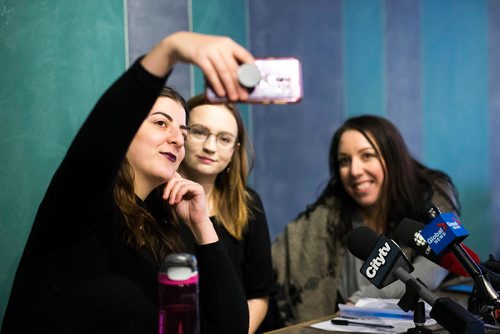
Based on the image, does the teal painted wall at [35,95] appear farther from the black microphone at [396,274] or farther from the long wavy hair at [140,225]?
the black microphone at [396,274]

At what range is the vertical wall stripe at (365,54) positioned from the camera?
3441mm

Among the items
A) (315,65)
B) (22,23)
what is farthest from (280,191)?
(22,23)

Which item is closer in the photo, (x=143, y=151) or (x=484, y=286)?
(x=484, y=286)

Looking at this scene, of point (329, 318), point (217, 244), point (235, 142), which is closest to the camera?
point (217, 244)

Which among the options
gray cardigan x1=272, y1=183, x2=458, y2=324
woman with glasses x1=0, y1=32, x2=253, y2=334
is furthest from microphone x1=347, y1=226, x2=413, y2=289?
gray cardigan x1=272, y1=183, x2=458, y2=324

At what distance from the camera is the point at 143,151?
5.56 ft

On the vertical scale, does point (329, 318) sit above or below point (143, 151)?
below

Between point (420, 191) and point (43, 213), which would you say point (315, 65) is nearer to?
point (420, 191)

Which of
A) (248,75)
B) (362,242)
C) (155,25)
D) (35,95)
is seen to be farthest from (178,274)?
(155,25)

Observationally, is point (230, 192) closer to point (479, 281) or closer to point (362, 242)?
point (362, 242)

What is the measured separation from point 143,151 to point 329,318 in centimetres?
79

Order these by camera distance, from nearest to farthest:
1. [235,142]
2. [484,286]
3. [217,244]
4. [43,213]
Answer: [43,213] → [484,286] → [217,244] → [235,142]

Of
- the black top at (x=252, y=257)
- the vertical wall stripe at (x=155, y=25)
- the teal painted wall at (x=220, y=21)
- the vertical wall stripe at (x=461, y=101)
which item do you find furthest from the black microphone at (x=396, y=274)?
the vertical wall stripe at (x=461, y=101)

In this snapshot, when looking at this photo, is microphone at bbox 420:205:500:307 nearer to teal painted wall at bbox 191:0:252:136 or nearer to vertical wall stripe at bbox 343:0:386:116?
teal painted wall at bbox 191:0:252:136
